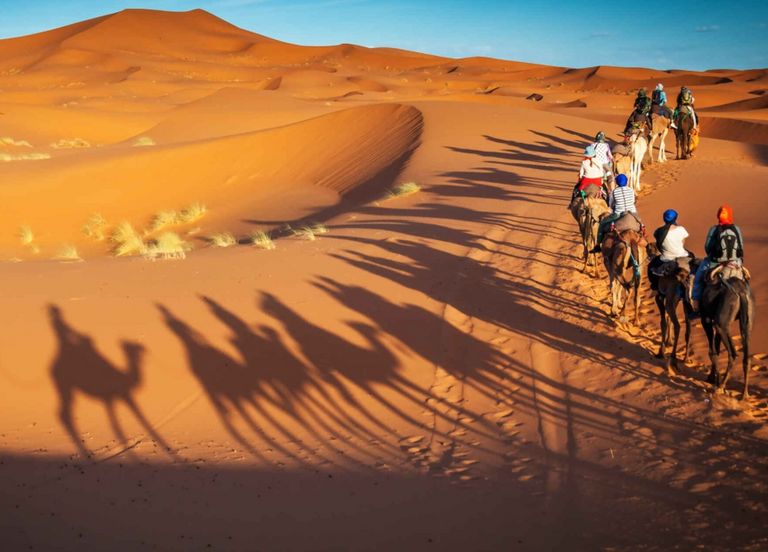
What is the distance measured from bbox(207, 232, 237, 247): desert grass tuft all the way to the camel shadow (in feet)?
27.1

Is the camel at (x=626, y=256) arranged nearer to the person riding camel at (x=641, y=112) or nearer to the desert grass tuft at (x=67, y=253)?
the person riding camel at (x=641, y=112)

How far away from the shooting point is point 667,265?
1032 centimetres

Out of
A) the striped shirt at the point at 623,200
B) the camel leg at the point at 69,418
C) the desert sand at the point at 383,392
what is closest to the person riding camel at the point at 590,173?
the desert sand at the point at 383,392

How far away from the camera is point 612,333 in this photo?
39.2ft

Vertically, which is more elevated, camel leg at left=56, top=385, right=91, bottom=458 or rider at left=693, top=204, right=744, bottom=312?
rider at left=693, top=204, right=744, bottom=312

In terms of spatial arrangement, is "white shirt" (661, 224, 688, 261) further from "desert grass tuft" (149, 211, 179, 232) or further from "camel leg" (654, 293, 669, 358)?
"desert grass tuft" (149, 211, 179, 232)

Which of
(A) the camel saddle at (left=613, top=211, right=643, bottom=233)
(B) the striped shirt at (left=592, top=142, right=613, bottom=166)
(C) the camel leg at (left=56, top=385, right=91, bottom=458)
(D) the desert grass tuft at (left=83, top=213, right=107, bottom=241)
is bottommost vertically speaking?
(C) the camel leg at (left=56, top=385, right=91, bottom=458)

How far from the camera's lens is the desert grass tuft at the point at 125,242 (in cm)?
2148

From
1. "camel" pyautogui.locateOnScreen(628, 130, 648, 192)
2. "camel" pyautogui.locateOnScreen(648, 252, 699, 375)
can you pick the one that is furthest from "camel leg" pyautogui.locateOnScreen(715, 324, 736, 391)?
"camel" pyautogui.locateOnScreen(628, 130, 648, 192)

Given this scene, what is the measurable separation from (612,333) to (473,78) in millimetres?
93436

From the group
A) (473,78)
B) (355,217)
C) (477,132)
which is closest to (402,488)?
(355,217)

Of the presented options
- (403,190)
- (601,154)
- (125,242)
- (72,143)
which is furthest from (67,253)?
(72,143)

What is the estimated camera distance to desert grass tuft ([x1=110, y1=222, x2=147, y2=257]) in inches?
846

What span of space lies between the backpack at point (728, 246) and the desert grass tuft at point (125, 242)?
49.4ft
